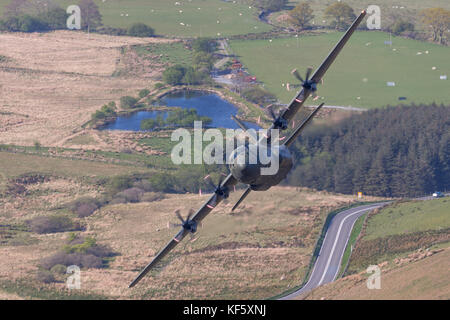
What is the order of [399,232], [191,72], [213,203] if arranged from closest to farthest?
1. [213,203]
2. [399,232]
3. [191,72]

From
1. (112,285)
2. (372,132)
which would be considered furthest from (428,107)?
(112,285)

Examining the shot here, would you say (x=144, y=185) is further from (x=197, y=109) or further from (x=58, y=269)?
(x=197, y=109)

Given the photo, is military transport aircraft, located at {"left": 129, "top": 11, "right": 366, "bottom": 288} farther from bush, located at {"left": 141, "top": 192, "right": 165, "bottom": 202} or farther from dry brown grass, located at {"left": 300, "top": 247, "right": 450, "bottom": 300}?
bush, located at {"left": 141, "top": 192, "right": 165, "bottom": 202}

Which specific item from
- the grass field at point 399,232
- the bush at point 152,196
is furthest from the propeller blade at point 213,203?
the bush at point 152,196

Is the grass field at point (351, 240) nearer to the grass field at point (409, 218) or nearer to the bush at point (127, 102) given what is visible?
the grass field at point (409, 218)

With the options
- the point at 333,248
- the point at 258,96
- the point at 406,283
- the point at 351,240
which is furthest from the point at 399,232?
the point at 258,96

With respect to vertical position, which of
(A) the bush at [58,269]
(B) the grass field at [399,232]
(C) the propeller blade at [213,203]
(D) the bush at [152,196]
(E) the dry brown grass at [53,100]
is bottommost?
(A) the bush at [58,269]
